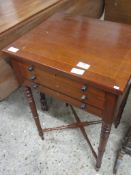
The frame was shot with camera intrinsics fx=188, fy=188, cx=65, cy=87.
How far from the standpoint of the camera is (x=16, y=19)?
1034 mm

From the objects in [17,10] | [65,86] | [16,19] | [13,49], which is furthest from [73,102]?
[17,10]

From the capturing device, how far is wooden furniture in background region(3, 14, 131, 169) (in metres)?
0.67

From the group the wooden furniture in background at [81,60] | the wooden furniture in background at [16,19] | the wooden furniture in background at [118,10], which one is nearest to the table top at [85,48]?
the wooden furniture in background at [81,60]

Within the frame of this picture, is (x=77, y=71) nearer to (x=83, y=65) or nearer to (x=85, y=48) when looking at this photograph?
(x=83, y=65)

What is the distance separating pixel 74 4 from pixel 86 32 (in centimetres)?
62

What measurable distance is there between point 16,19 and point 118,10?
1.16 m

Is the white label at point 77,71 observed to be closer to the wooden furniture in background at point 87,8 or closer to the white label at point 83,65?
the white label at point 83,65

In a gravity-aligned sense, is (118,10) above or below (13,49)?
below

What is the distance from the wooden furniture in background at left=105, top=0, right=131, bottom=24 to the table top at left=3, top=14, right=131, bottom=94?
38.8 inches

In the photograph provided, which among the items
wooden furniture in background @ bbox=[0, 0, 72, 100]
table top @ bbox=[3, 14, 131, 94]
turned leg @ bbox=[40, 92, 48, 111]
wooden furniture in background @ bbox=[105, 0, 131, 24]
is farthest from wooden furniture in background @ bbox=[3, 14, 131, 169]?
wooden furniture in background @ bbox=[105, 0, 131, 24]

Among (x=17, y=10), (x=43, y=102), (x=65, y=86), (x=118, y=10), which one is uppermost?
(x=17, y=10)

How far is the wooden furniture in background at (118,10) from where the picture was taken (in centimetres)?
174

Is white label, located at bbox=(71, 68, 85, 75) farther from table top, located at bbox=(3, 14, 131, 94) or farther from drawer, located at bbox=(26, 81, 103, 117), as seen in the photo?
drawer, located at bbox=(26, 81, 103, 117)

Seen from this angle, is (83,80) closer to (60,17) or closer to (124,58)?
(124,58)
